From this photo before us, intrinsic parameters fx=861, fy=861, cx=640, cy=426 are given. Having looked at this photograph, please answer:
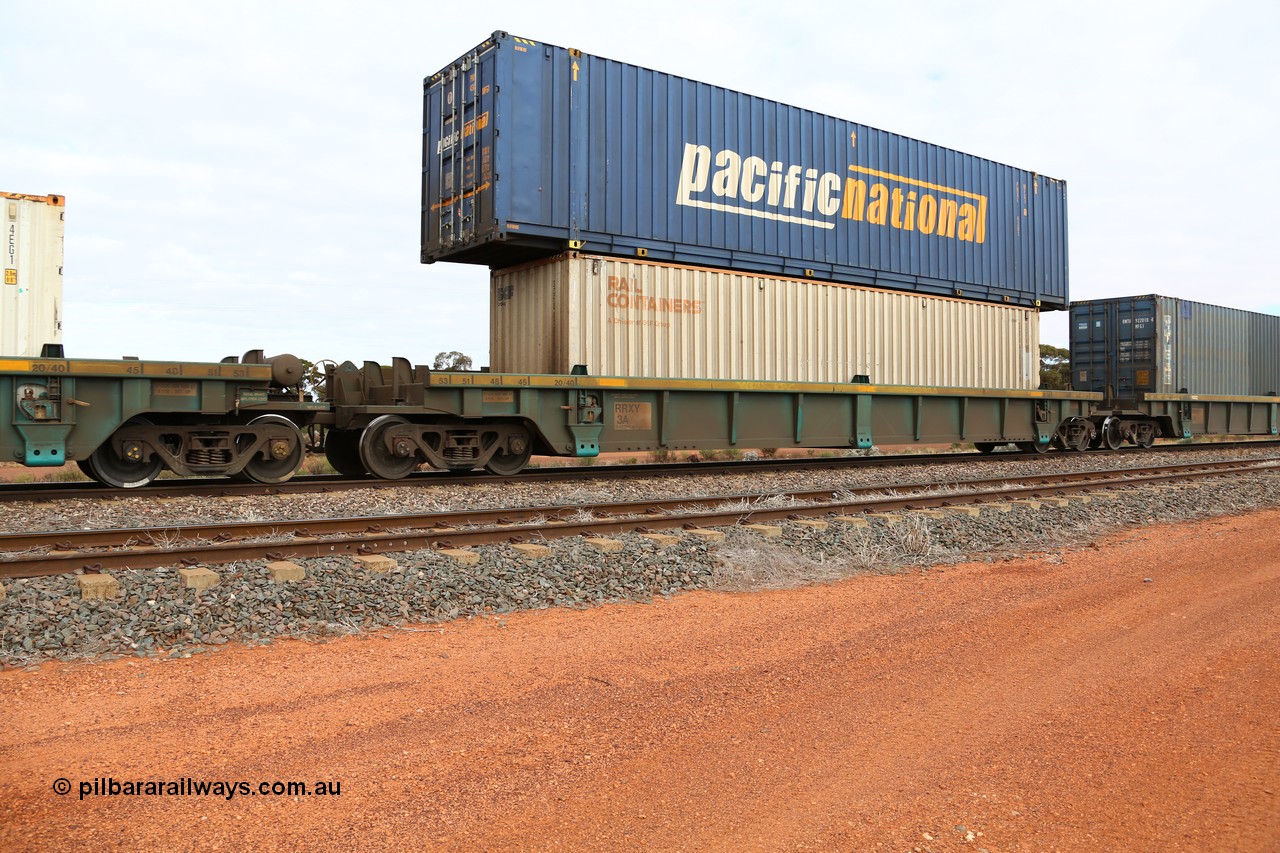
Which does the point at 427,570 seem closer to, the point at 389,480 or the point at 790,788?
the point at 790,788

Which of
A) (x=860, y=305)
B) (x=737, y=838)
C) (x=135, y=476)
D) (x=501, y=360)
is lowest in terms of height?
(x=737, y=838)

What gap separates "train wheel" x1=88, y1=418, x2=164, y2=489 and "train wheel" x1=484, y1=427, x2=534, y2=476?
12.3 ft

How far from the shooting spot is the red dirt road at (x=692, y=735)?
270cm

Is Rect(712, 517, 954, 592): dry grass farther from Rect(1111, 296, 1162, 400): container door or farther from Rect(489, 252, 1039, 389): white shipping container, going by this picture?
Rect(1111, 296, 1162, 400): container door

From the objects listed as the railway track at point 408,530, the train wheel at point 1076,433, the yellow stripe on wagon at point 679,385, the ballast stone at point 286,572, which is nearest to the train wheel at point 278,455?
the yellow stripe on wagon at point 679,385

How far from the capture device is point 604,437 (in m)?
11.4

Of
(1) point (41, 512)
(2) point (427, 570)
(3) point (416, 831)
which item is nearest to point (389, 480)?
(1) point (41, 512)

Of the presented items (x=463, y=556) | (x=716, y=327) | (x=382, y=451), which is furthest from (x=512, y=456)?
(x=463, y=556)

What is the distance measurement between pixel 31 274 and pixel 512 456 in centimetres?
606

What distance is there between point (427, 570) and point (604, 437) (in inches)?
228

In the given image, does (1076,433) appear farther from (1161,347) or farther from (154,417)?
(154,417)

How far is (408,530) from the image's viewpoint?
290 inches

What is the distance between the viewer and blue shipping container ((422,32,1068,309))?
11.1m

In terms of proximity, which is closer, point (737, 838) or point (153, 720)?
point (737, 838)
